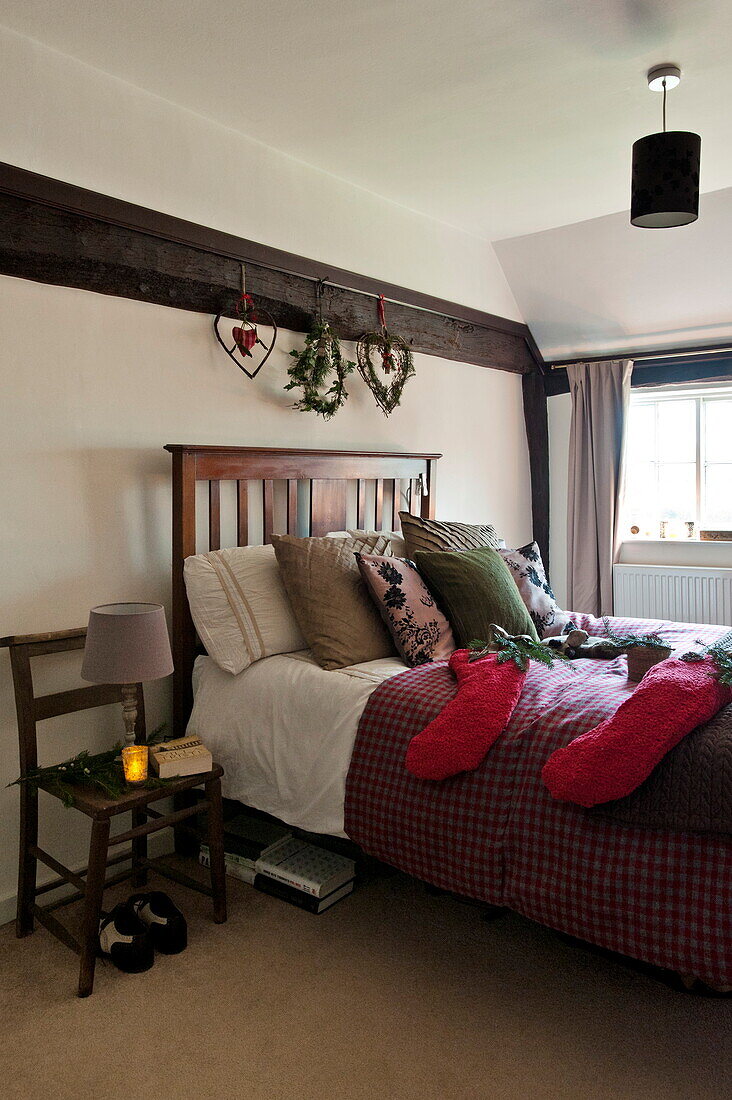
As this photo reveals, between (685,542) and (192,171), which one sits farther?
(685,542)

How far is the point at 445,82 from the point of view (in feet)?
8.62

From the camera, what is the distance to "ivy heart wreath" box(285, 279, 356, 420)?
3.24 m

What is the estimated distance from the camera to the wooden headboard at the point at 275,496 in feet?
8.96

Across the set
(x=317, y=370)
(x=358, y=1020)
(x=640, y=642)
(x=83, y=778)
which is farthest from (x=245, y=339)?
(x=358, y=1020)

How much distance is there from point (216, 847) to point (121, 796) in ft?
1.16

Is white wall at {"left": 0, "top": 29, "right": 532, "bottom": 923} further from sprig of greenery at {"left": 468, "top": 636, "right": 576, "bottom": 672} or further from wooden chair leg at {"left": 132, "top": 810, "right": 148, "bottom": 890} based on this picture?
sprig of greenery at {"left": 468, "top": 636, "right": 576, "bottom": 672}

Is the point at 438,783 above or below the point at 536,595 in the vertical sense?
below

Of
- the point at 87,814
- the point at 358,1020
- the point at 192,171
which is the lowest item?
the point at 358,1020

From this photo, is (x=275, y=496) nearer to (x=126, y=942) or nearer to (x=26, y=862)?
(x=26, y=862)

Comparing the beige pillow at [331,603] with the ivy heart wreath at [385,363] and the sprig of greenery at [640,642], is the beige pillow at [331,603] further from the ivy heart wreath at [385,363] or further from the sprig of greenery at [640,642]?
the ivy heart wreath at [385,363]

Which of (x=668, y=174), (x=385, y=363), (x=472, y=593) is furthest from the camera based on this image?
(x=385, y=363)

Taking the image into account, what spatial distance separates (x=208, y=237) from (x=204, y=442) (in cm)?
73

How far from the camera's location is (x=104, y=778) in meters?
2.21

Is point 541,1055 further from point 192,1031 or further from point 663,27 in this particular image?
point 663,27
